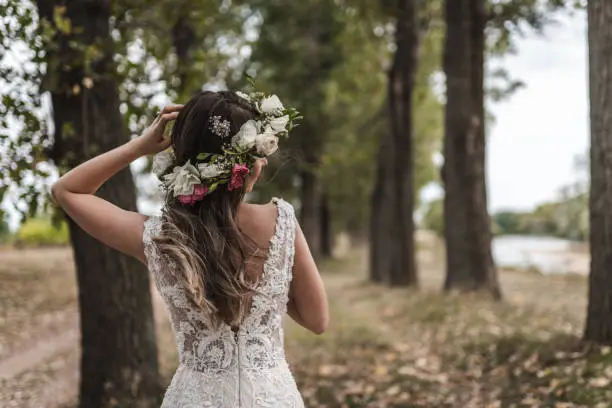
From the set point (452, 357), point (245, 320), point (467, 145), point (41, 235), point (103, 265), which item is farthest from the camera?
point (41, 235)

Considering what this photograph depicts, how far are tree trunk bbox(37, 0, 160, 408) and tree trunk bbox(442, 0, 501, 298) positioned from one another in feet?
27.2

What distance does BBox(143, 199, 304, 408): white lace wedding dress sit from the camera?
320 cm

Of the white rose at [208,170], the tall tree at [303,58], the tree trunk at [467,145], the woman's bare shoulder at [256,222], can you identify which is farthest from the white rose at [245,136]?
the tall tree at [303,58]

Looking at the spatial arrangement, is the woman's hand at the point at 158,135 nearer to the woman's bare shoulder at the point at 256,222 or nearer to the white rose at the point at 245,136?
Answer: the white rose at the point at 245,136

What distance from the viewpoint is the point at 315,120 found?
23.8 metres

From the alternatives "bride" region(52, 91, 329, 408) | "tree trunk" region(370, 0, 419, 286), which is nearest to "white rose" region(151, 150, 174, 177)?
"bride" region(52, 91, 329, 408)

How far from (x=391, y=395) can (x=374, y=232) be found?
14.8 meters

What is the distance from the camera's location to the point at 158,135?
3326 mm

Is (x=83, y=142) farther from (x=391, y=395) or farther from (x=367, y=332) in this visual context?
(x=367, y=332)

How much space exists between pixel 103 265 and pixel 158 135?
12.4ft

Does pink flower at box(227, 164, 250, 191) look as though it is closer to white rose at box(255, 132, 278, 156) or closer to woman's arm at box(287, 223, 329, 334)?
white rose at box(255, 132, 278, 156)

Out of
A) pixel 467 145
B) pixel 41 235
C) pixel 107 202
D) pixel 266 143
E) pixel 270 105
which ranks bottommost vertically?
pixel 41 235

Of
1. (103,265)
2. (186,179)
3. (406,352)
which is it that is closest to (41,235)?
(406,352)

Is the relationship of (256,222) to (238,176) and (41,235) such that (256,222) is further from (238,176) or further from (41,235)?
(41,235)
